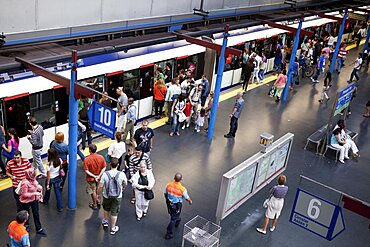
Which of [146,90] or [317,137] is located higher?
[146,90]

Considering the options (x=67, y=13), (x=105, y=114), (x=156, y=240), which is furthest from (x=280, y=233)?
(x=67, y=13)

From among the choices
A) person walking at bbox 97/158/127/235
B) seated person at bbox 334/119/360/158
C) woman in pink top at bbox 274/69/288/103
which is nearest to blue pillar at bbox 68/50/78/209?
person walking at bbox 97/158/127/235

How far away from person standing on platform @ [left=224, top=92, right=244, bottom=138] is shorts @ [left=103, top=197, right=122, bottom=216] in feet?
18.4

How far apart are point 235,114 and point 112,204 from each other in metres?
5.69

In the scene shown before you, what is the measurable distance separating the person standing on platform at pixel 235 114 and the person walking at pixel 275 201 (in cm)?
432

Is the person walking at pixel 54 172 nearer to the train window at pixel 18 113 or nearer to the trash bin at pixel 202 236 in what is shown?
the train window at pixel 18 113

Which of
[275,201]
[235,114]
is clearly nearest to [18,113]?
[275,201]

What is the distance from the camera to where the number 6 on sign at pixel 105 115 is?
7.85 meters

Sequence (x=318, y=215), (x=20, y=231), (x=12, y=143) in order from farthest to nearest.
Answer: (x=12, y=143) < (x=318, y=215) < (x=20, y=231)

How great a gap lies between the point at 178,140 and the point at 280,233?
14.9ft

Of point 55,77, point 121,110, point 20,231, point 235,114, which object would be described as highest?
point 55,77

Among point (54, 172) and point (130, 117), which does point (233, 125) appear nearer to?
point (130, 117)

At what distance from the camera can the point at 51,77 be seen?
27.2ft

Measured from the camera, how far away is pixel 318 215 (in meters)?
7.25
